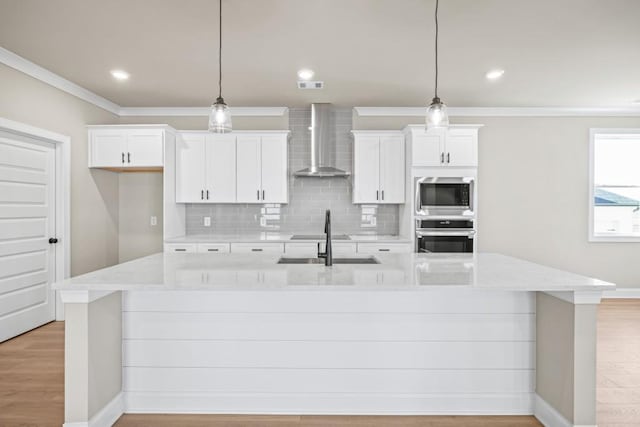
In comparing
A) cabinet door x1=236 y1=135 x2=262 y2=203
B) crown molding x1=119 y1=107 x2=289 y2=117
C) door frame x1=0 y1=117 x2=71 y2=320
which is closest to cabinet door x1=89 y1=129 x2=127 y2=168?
door frame x1=0 y1=117 x2=71 y2=320

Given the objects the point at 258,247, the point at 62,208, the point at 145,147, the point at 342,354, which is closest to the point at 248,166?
the point at 258,247

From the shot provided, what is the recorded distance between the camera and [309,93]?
4.54m

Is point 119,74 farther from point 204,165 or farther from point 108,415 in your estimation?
point 108,415

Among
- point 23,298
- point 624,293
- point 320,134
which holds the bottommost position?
point 624,293

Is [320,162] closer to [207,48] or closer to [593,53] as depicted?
[207,48]

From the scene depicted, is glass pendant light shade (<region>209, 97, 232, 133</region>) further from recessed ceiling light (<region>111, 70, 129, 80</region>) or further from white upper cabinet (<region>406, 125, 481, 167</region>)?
white upper cabinet (<region>406, 125, 481, 167</region>)

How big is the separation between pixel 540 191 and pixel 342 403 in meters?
4.23

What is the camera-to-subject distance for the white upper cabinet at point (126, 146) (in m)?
4.59

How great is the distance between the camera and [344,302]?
2314 millimetres

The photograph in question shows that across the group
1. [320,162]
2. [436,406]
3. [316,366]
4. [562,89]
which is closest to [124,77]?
[320,162]

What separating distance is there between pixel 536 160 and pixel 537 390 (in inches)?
147

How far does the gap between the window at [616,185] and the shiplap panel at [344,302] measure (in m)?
3.95

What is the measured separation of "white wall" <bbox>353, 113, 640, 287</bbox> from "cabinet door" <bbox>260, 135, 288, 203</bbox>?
108cm

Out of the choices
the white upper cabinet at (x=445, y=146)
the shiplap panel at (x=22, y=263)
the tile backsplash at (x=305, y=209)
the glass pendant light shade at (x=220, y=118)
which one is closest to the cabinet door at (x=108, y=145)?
the tile backsplash at (x=305, y=209)
